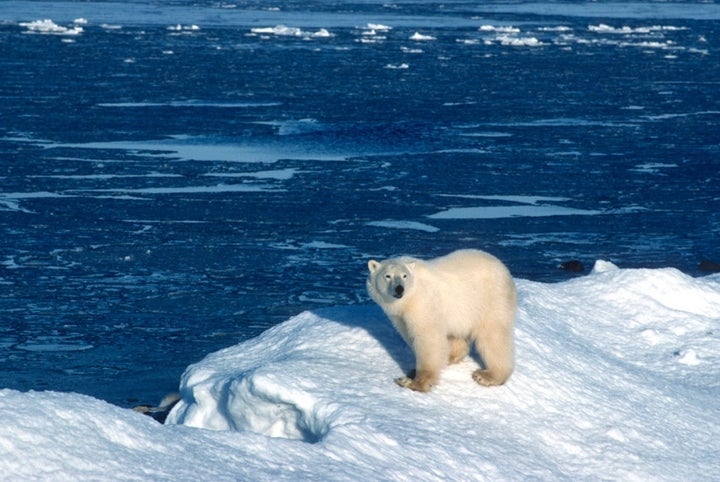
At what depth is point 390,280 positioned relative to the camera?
15.0 feet

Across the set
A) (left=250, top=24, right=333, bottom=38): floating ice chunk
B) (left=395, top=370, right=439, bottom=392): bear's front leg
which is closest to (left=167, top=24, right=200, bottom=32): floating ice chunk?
(left=250, top=24, right=333, bottom=38): floating ice chunk

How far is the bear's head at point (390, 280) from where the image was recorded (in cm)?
452

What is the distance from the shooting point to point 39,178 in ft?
41.8

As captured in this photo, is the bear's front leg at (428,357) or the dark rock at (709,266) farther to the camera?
the dark rock at (709,266)

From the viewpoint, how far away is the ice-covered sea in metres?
7.88

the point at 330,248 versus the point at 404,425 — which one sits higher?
the point at 404,425

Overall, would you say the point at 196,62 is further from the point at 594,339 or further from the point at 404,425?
the point at 404,425

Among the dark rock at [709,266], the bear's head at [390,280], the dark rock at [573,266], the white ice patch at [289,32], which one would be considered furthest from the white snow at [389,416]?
the white ice patch at [289,32]

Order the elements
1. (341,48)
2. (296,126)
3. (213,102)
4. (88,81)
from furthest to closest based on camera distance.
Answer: (341,48) → (88,81) → (213,102) → (296,126)

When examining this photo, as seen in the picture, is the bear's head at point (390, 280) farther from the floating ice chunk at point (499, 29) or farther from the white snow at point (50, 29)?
the floating ice chunk at point (499, 29)

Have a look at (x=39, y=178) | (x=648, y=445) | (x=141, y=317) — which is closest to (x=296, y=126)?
(x=39, y=178)

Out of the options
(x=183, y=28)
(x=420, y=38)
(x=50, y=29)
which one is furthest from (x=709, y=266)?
(x=183, y=28)

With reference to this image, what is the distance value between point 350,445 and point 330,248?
19.7 feet

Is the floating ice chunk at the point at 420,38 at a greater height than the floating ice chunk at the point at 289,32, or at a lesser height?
greater
